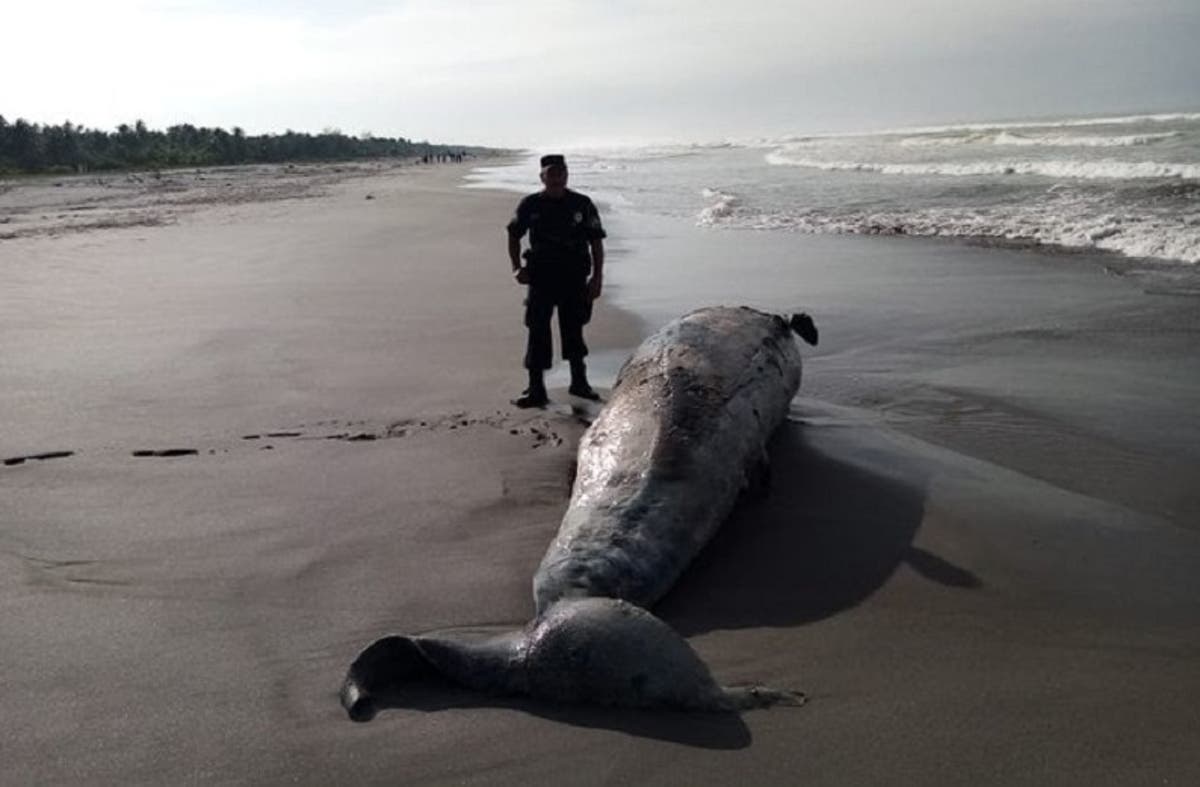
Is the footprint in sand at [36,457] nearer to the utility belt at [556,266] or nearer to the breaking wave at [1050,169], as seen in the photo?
the utility belt at [556,266]

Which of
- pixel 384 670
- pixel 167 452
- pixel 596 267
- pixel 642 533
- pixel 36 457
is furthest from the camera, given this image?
pixel 596 267

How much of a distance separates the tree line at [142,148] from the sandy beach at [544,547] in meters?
53.9

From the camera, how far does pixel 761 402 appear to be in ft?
16.6

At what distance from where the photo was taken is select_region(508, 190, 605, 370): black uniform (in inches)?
269

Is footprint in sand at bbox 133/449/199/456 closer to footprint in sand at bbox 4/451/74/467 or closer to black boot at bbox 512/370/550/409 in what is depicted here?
footprint in sand at bbox 4/451/74/467

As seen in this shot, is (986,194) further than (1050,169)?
No

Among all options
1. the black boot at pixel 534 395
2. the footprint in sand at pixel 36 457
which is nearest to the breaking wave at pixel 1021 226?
the black boot at pixel 534 395

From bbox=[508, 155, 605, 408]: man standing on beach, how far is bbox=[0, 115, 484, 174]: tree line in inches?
2134

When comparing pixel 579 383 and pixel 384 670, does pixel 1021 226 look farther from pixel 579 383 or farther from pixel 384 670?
pixel 384 670

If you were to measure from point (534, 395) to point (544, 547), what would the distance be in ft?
8.32

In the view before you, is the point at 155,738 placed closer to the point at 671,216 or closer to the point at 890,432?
the point at 890,432

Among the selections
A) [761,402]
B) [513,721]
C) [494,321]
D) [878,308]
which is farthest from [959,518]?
[494,321]

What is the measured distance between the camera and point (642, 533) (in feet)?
11.9

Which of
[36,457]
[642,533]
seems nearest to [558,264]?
[36,457]
